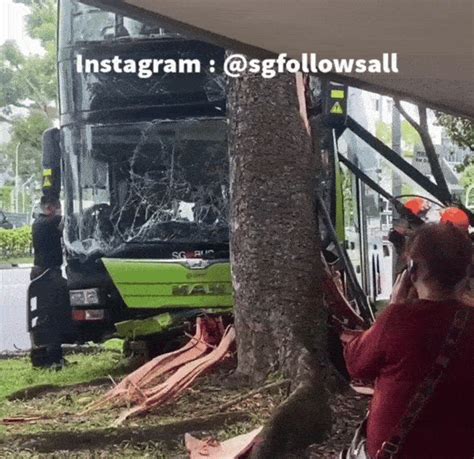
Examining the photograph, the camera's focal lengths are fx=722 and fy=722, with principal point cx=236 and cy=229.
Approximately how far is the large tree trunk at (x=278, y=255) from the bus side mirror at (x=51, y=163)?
1.50 feet

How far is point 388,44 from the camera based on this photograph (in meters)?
1.92

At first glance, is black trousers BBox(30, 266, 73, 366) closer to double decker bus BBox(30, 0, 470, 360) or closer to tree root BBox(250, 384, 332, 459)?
double decker bus BBox(30, 0, 470, 360)

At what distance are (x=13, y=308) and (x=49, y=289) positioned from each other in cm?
10

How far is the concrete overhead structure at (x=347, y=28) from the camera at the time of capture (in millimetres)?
1771

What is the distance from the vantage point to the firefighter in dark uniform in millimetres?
1832

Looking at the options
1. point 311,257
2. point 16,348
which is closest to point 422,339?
point 311,257

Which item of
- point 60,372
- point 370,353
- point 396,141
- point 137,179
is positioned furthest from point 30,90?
point 370,353

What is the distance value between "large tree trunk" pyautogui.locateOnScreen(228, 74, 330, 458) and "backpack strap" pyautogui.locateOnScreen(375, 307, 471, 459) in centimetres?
61

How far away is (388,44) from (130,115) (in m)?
0.71

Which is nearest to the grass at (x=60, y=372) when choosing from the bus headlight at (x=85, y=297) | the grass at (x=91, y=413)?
the grass at (x=91, y=413)

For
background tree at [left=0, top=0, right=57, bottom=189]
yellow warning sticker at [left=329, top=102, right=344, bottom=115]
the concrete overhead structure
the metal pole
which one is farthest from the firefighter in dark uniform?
the metal pole

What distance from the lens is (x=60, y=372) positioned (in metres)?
1.91

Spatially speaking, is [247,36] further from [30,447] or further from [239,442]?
[30,447]

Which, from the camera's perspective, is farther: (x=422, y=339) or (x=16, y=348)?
(x=16, y=348)
